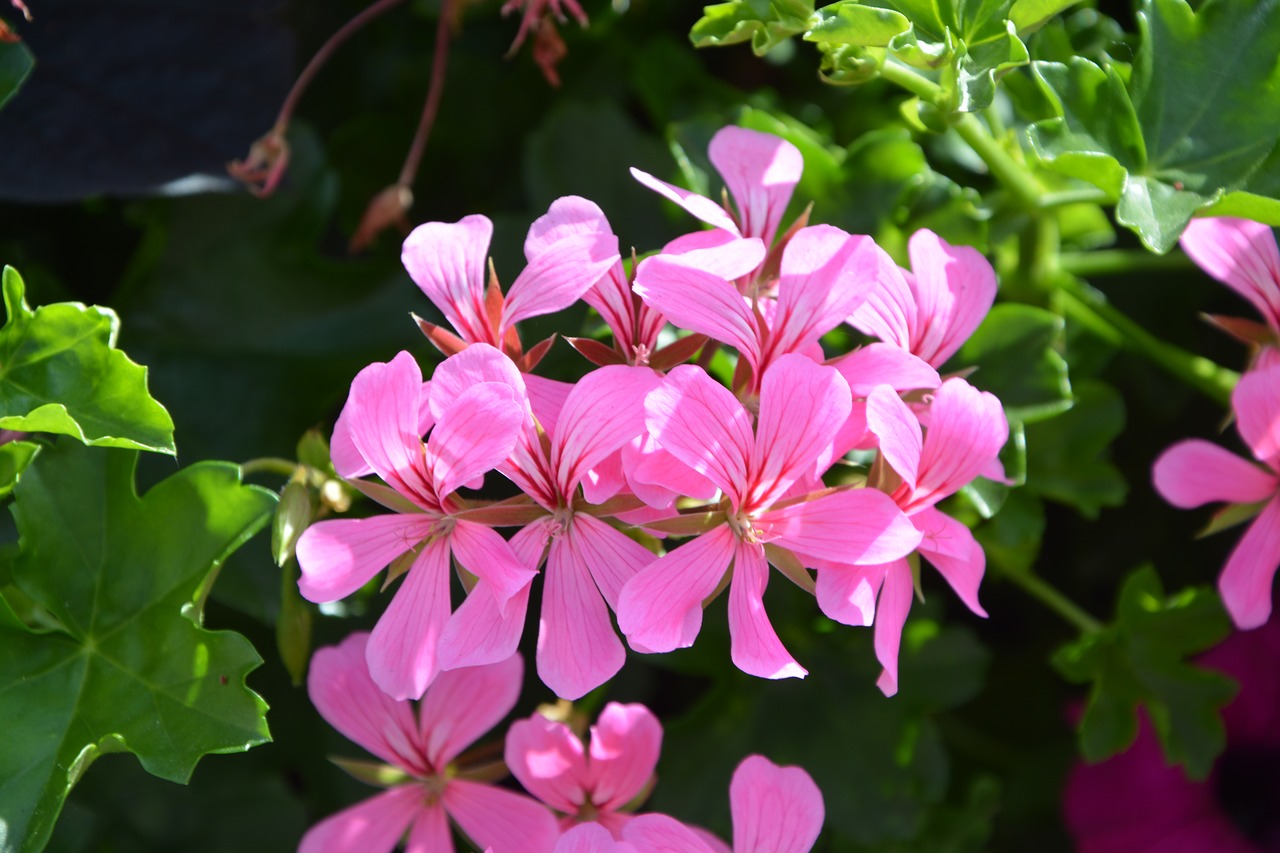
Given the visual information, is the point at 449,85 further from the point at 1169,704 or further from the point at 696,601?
the point at 1169,704

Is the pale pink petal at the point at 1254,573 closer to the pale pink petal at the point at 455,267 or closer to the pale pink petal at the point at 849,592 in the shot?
the pale pink petal at the point at 849,592

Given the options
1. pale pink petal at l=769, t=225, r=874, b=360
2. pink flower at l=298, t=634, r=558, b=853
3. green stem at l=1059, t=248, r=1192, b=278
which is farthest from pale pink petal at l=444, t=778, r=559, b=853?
green stem at l=1059, t=248, r=1192, b=278

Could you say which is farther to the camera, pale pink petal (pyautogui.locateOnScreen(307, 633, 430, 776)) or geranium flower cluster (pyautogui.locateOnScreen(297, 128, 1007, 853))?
pale pink petal (pyautogui.locateOnScreen(307, 633, 430, 776))

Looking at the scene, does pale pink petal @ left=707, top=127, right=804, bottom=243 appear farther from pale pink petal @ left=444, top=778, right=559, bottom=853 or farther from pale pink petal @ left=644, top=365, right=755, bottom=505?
pale pink petal @ left=444, top=778, right=559, bottom=853

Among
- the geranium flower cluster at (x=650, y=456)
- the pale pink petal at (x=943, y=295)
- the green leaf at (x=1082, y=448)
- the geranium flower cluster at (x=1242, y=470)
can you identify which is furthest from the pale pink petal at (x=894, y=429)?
the green leaf at (x=1082, y=448)

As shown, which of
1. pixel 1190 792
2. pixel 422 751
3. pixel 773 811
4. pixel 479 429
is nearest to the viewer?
pixel 479 429

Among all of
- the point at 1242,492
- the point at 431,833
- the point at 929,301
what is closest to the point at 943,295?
the point at 929,301

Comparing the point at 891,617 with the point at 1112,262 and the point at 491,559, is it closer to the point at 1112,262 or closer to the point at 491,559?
the point at 491,559
